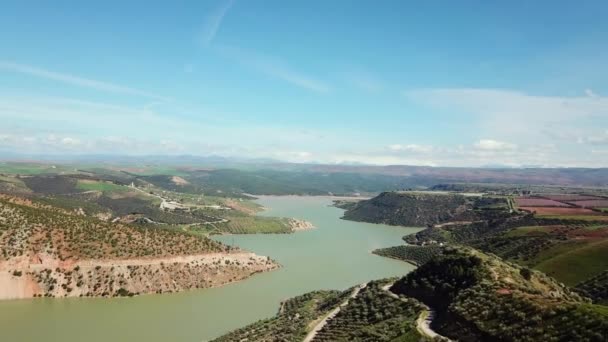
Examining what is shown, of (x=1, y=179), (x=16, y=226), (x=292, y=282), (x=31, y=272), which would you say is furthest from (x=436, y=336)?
(x=1, y=179)

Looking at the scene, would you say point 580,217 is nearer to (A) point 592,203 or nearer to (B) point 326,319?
(A) point 592,203

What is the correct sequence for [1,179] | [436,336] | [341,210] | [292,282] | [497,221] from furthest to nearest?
[341,210] → [1,179] → [497,221] → [292,282] → [436,336]

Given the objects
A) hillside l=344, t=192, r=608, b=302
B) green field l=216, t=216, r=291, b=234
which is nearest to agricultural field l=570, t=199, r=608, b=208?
hillside l=344, t=192, r=608, b=302

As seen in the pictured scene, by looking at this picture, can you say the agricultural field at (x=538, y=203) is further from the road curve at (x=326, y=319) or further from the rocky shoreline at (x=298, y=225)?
the road curve at (x=326, y=319)

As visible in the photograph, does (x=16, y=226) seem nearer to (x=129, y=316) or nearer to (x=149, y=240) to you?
(x=149, y=240)

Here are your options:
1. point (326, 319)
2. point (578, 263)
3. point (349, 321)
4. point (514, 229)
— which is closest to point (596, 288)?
point (578, 263)

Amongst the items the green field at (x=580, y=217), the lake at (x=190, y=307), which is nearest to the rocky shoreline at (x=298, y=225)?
the lake at (x=190, y=307)
